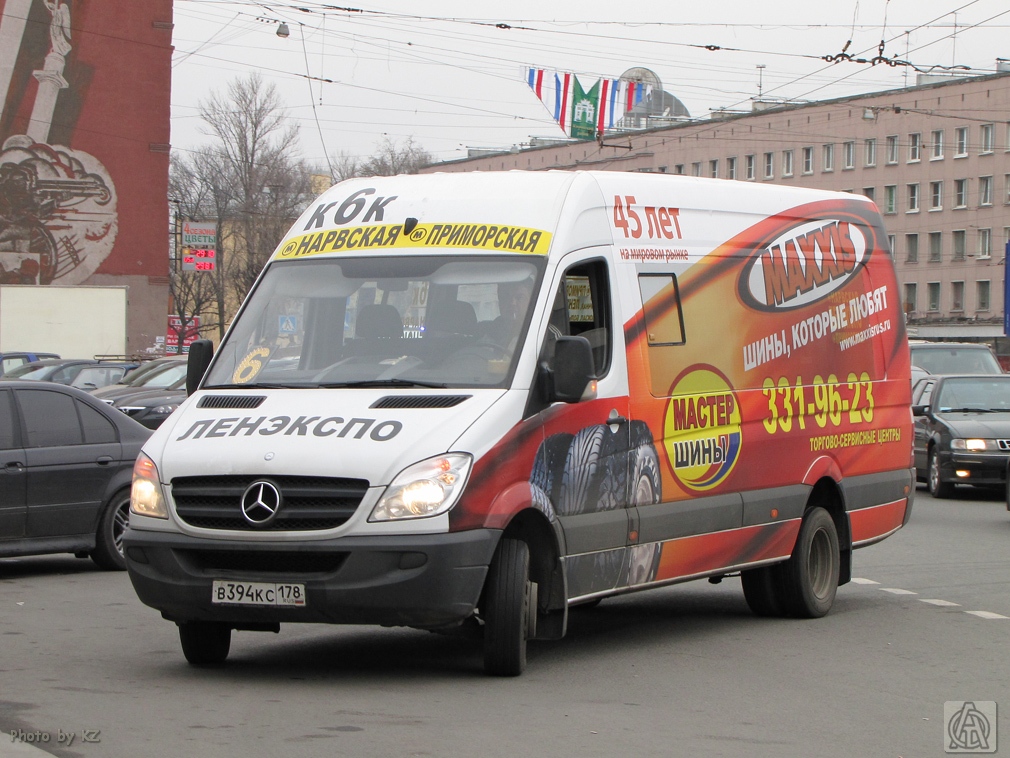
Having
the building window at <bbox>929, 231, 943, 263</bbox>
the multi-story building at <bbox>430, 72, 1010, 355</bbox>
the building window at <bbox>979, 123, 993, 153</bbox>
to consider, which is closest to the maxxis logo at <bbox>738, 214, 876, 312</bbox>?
the multi-story building at <bbox>430, 72, 1010, 355</bbox>

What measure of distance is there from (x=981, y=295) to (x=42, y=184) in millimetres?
48509

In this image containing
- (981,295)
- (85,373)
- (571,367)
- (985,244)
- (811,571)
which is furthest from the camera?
(981,295)

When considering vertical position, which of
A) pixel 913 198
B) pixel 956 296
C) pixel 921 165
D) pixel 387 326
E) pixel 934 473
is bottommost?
pixel 934 473

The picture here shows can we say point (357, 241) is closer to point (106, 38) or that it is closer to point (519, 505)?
point (519, 505)

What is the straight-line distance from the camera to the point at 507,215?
8.21 m

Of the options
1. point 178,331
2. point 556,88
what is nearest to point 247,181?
point 178,331

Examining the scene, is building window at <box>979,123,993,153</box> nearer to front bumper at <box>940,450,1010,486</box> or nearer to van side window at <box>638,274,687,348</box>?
front bumper at <box>940,450,1010,486</box>

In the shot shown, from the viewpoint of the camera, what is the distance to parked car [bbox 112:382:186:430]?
22.4 meters

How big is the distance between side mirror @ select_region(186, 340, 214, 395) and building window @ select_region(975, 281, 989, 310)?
7688 cm

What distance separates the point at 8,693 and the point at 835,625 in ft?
17.2

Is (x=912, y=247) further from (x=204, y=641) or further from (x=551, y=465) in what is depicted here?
(x=204, y=641)

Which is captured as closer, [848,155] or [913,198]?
[913,198]

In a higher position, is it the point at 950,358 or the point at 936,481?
the point at 950,358

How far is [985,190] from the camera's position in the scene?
79.4 meters
